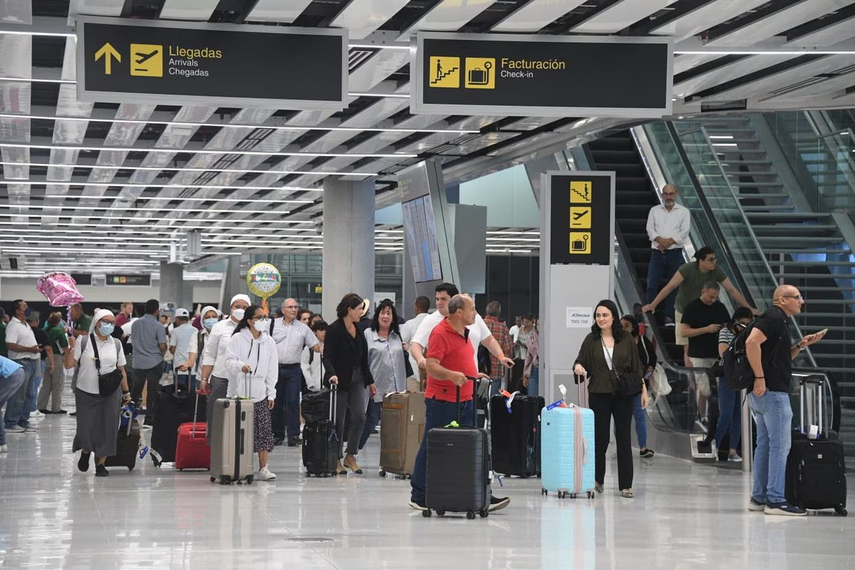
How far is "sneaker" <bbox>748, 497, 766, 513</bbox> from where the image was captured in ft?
32.4

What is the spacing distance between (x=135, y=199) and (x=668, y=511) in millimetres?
17335

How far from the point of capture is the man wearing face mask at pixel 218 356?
12.4 meters

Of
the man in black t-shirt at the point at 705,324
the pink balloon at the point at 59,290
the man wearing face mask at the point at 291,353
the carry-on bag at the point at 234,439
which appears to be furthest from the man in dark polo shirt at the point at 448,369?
the pink balloon at the point at 59,290

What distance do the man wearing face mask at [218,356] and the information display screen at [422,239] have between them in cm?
624

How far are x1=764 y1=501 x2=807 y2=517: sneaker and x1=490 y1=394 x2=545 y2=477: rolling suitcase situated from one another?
299cm

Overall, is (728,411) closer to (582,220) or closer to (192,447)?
(582,220)

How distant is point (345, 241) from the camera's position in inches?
866

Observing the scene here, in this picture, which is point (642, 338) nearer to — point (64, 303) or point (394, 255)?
point (64, 303)

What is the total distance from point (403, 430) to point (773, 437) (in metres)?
3.76

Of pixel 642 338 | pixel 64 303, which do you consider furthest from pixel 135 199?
pixel 642 338

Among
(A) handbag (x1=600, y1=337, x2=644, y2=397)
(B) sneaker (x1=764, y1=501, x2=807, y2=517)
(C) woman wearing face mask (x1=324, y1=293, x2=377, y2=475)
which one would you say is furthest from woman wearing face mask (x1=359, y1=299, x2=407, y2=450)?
(B) sneaker (x1=764, y1=501, x2=807, y2=517)

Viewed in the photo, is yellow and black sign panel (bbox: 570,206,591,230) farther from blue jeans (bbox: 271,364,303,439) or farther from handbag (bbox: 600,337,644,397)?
blue jeans (bbox: 271,364,303,439)

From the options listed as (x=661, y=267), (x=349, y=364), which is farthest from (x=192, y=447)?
(x=661, y=267)

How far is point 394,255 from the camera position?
4556 centimetres
